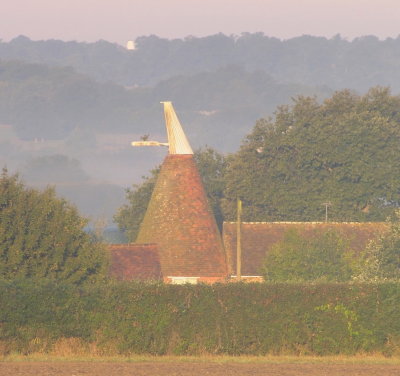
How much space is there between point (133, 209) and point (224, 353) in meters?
65.4

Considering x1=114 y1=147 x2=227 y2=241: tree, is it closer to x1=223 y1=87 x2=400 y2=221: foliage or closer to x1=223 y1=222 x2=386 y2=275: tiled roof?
x1=223 y1=87 x2=400 y2=221: foliage

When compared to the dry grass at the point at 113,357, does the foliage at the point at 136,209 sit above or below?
above

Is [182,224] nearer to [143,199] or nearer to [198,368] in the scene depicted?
[198,368]

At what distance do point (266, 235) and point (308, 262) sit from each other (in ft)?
41.0

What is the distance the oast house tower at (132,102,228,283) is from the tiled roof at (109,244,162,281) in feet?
3.11

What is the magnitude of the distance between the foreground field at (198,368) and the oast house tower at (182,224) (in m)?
23.9

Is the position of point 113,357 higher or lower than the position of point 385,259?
lower

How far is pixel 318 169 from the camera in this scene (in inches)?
3669

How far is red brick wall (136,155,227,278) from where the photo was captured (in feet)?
186

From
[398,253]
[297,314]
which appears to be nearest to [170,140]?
[398,253]

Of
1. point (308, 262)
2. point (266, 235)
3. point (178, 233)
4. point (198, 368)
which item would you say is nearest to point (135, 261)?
point (178, 233)

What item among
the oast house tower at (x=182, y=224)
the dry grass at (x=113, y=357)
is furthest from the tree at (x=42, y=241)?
the oast house tower at (x=182, y=224)

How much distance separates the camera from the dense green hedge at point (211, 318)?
33531 mm

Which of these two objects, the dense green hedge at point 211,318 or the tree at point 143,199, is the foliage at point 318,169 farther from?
the dense green hedge at point 211,318
